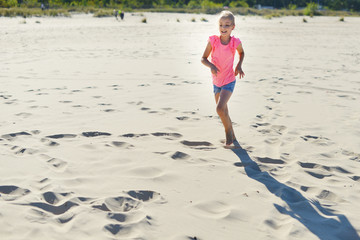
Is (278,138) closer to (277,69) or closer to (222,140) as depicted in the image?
(222,140)

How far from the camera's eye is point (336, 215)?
9.04 ft

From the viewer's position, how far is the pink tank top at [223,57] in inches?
157

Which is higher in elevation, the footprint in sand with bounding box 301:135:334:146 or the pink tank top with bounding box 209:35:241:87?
the pink tank top with bounding box 209:35:241:87

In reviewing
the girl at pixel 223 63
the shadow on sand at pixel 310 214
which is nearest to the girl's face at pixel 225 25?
the girl at pixel 223 63

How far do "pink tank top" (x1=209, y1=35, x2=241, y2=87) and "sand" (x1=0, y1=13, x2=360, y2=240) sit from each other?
71 centimetres

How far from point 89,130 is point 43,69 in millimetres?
4941

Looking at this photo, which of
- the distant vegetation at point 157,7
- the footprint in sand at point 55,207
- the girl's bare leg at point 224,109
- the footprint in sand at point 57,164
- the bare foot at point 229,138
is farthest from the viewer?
the distant vegetation at point 157,7

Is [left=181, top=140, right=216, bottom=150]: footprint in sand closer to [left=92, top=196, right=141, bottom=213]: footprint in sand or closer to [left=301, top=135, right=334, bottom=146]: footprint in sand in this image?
[left=301, top=135, right=334, bottom=146]: footprint in sand

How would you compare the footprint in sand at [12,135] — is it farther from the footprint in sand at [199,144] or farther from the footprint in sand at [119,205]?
the footprint in sand at [119,205]

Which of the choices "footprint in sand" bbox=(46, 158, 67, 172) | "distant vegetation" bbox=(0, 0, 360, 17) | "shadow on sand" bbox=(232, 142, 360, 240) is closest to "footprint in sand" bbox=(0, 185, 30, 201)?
"footprint in sand" bbox=(46, 158, 67, 172)

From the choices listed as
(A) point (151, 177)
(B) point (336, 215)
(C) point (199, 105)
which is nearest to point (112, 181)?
(A) point (151, 177)

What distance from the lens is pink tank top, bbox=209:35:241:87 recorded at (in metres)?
4.00

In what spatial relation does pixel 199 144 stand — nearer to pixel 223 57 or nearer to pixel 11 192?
pixel 223 57

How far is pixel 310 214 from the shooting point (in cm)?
276
